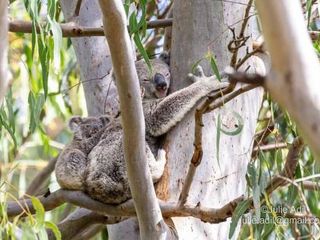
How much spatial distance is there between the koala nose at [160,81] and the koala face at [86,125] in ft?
0.91

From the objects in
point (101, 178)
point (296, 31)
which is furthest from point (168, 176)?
point (296, 31)

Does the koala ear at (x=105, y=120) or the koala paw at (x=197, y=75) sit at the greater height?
the koala paw at (x=197, y=75)

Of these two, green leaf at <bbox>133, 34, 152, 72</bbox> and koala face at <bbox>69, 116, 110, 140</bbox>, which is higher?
green leaf at <bbox>133, 34, 152, 72</bbox>

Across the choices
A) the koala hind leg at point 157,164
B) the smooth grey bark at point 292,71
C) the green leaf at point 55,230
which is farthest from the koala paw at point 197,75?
the smooth grey bark at point 292,71

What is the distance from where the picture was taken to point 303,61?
1201 millimetres

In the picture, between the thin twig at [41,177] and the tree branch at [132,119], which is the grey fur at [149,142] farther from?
the thin twig at [41,177]

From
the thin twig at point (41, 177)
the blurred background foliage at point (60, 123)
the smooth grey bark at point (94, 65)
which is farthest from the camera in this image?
the thin twig at point (41, 177)

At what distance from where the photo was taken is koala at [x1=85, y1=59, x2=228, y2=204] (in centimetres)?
316

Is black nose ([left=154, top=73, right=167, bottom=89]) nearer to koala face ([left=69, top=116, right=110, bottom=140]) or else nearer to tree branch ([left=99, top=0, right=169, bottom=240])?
koala face ([left=69, top=116, right=110, bottom=140])

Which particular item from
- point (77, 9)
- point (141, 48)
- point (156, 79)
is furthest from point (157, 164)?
point (77, 9)

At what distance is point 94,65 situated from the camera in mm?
3471

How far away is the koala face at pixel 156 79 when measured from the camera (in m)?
3.48

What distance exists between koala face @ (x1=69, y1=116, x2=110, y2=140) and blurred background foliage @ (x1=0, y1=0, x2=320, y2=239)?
A: 16 centimetres

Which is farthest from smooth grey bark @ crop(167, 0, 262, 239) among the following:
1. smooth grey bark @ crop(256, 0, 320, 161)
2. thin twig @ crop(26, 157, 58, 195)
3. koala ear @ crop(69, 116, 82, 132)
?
thin twig @ crop(26, 157, 58, 195)
